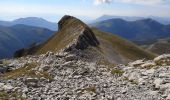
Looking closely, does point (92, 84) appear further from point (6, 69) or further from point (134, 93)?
point (6, 69)

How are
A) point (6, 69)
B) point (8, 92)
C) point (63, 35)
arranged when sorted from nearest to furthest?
point (8, 92) → point (6, 69) → point (63, 35)

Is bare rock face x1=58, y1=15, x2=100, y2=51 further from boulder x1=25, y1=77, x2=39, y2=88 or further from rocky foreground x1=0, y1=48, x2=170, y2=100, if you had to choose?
Result: boulder x1=25, y1=77, x2=39, y2=88

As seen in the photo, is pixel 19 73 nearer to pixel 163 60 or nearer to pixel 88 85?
pixel 88 85

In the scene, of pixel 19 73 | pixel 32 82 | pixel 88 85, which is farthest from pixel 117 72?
Result: pixel 19 73

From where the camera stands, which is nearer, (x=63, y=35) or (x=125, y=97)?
(x=125, y=97)

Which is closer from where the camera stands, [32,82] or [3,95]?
[3,95]

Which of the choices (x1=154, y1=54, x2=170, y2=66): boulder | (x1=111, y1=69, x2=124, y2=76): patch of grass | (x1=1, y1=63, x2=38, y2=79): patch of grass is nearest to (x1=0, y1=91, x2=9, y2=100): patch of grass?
(x1=1, y1=63, x2=38, y2=79): patch of grass

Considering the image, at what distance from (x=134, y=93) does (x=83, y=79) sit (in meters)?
7.61

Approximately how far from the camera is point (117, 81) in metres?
32.8

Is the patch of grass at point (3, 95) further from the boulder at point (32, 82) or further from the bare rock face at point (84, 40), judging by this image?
the bare rock face at point (84, 40)

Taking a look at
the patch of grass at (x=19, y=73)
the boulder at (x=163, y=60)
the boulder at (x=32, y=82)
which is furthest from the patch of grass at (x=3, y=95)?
the boulder at (x=163, y=60)

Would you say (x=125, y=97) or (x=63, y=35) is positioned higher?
(x=125, y=97)

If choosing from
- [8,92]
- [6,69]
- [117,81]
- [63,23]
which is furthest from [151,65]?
[63,23]

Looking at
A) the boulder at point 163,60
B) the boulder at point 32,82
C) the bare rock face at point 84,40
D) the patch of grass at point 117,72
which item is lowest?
the bare rock face at point 84,40
